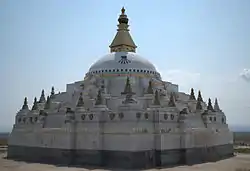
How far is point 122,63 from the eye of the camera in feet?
116

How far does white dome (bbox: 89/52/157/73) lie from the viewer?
3509cm

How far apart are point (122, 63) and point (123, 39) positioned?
17.0 feet

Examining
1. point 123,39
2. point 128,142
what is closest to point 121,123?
point 128,142

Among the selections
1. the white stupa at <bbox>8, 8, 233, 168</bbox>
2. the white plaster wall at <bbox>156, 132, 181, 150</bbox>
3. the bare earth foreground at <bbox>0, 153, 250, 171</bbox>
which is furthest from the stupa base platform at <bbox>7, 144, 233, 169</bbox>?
the bare earth foreground at <bbox>0, 153, 250, 171</bbox>

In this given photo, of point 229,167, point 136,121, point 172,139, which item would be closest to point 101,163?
point 136,121

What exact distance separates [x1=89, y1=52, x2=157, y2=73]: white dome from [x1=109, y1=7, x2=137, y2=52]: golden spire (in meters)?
2.26

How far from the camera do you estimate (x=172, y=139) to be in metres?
27.8

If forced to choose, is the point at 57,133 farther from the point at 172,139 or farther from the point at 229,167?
the point at 229,167

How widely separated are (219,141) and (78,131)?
48.4 ft

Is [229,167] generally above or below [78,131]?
below

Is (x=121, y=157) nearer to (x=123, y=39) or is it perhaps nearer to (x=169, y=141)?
(x=169, y=141)

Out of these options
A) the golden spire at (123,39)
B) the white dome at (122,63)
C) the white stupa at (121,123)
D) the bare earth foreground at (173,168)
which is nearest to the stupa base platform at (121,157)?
the white stupa at (121,123)

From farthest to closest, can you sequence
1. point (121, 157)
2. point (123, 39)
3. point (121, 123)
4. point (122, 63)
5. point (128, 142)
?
point (123, 39), point (122, 63), point (121, 123), point (121, 157), point (128, 142)

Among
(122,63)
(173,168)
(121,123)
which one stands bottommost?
(173,168)
